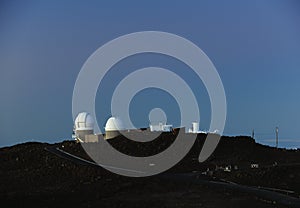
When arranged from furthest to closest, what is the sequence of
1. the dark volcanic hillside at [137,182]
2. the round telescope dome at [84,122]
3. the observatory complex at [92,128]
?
the round telescope dome at [84,122] < the observatory complex at [92,128] < the dark volcanic hillside at [137,182]

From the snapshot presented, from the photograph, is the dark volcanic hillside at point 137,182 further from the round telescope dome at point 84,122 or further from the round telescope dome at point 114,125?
the round telescope dome at point 84,122

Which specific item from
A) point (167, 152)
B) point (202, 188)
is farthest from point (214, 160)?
point (202, 188)

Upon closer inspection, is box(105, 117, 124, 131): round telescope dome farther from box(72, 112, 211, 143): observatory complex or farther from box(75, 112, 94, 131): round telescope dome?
box(75, 112, 94, 131): round telescope dome

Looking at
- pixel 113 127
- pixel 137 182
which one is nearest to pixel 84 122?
pixel 113 127

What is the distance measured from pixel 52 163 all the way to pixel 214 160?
75.6 ft

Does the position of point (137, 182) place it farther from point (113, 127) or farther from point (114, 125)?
point (114, 125)

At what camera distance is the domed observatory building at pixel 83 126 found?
3265 inches

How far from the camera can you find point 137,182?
1672 inches

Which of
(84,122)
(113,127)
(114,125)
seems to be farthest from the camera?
(84,122)

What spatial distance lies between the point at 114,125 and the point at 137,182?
40.2 meters

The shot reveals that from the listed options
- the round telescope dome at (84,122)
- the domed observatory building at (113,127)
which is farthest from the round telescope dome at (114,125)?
the round telescope dome at (84,122)

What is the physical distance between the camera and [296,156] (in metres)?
61.7

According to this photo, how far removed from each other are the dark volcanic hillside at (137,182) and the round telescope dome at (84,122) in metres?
17.3

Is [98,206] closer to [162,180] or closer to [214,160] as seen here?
[162,180]
